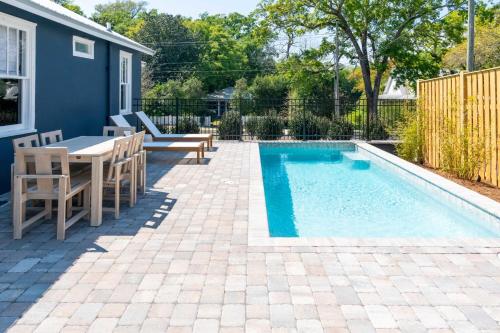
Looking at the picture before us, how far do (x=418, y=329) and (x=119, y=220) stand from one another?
3.75 m

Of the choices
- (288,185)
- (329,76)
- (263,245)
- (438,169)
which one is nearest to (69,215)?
(263,245)

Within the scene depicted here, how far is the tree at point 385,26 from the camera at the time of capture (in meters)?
21.5

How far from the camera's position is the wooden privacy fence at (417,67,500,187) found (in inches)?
308

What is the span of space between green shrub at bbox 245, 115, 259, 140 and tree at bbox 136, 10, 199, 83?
26787mm

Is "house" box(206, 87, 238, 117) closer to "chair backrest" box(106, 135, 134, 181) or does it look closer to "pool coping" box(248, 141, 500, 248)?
"pool coping" box(248, 141, 500, 248)

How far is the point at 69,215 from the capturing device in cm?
556

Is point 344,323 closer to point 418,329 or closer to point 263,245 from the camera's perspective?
point 418,329

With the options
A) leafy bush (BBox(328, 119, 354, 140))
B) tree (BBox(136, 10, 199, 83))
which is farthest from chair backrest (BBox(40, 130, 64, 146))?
tree (BBox(136, 10, 199, 83))

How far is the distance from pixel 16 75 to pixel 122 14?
48703 mm

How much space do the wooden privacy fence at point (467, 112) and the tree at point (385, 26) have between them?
36.0 feet

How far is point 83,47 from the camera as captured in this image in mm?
10195

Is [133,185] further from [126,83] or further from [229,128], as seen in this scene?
[229,128]

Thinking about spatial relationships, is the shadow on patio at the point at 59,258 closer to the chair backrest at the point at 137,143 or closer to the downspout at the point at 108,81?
the chair backrest at the point at 137,143

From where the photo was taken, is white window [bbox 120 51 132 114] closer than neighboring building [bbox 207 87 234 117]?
Yes
